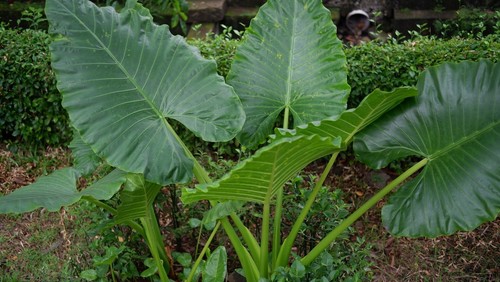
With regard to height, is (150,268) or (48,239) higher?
(150,268)

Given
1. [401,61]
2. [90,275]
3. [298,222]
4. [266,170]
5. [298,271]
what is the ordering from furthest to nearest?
[401,61] → [90,275] → [298,222] → [298,271] → [266,170]

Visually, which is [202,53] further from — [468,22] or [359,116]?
[468,22]

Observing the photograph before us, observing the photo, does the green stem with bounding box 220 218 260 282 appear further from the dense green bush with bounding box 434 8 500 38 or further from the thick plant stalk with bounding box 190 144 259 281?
the dense green bush with bounding box 434 8 500 38

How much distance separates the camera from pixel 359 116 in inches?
86.6

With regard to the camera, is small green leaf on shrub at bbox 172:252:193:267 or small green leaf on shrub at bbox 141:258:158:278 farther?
small green leaf on shrub at bbox 172:252:193:267

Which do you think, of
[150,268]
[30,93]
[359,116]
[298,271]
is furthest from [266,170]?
[30,93]

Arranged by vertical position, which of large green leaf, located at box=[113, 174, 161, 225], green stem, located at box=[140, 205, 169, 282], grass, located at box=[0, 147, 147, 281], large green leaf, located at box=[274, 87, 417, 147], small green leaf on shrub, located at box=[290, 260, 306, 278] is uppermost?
large green leaf, located at box=[274, 87, 417, 147]

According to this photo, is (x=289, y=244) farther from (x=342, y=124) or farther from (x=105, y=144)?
(x=105, y=144)

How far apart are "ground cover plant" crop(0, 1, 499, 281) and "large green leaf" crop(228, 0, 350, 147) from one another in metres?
0.01

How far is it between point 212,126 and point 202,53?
1.44 meters

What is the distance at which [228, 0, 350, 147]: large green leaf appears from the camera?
2641 millimetres

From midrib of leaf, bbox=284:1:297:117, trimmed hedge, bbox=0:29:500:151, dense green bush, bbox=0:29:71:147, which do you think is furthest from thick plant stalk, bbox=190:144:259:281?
dense green bush, bbox=0:29:71:147

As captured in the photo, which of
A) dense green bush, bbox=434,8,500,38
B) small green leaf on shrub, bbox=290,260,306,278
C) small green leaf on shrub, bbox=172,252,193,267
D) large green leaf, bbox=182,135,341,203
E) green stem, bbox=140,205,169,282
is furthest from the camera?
dense green bush, bbox=434,8,500,38

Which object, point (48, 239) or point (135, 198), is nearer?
point (135, 198)
